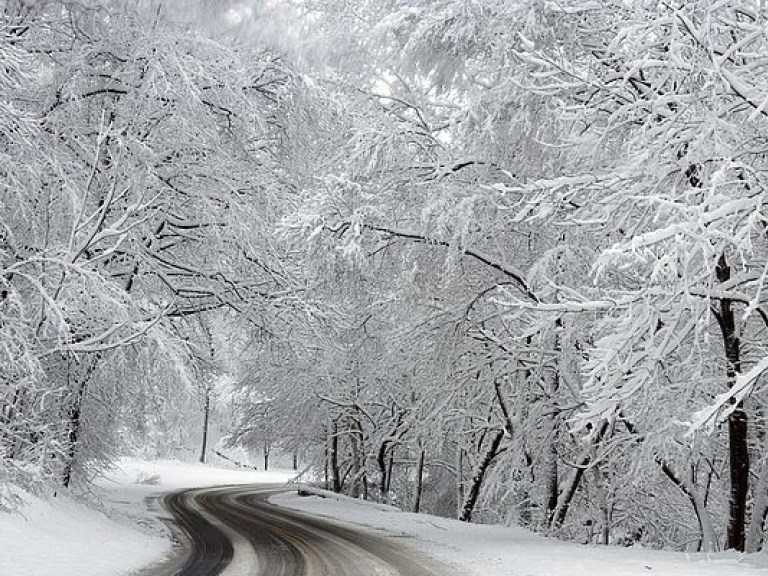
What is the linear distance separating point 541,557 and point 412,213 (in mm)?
5779

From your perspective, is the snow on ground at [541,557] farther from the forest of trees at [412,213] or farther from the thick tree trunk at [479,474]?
the thick tree trunk at [479,474]

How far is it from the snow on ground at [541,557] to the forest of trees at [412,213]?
1.37 m

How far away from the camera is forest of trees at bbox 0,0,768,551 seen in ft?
24.7

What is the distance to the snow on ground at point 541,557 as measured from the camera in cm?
904

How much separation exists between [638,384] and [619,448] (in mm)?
7528

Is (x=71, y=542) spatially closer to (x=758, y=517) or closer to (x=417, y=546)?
(x=417, y=546)

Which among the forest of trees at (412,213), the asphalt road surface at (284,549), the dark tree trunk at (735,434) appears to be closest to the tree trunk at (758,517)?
the forest of trees at (412,213)

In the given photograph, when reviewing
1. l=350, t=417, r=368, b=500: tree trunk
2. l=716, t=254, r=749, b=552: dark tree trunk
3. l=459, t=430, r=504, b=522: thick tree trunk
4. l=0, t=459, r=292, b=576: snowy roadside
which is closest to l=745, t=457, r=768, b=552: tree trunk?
l=716, t=254, r=749, b=552: dark tree trunk

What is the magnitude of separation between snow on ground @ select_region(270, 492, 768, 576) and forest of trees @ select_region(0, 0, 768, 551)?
1370 mm

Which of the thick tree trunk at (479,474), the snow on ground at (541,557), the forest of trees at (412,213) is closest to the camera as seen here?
the forest of trees at (412,213)

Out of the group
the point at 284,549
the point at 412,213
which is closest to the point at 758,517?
the point at 412,213

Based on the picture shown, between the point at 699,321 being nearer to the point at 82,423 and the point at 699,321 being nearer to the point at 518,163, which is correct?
the point at 518,163

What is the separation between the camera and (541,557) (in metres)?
10.9

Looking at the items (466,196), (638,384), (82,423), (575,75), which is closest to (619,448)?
(466,196)
